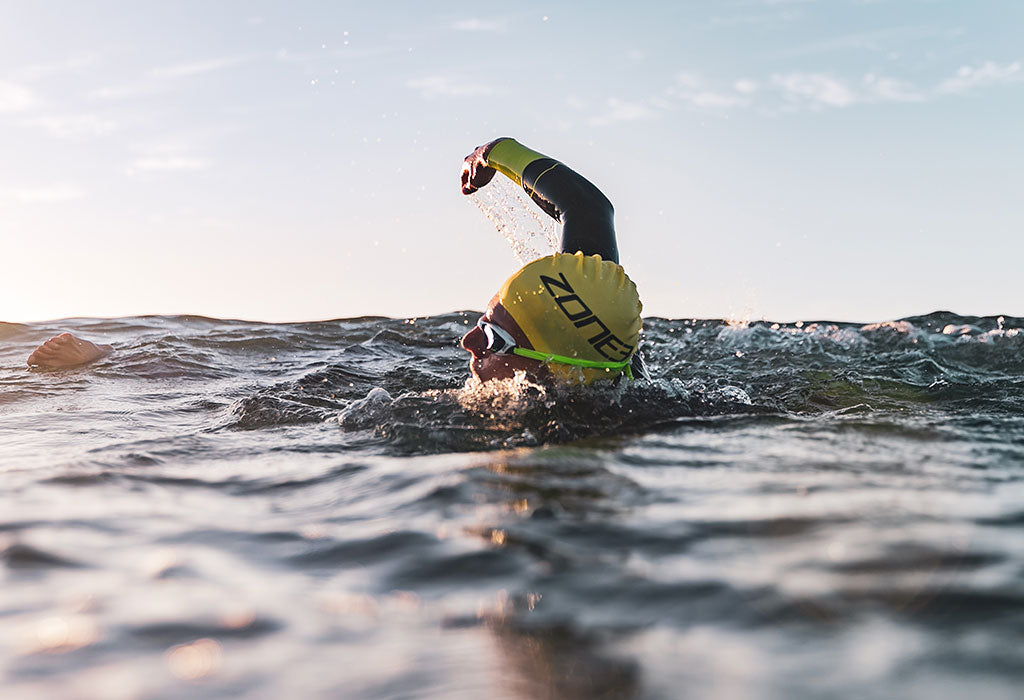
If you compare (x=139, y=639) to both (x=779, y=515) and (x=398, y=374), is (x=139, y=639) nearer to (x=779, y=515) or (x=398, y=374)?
(x=779, y=515)

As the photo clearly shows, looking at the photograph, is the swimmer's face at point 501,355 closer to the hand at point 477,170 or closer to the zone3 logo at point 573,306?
the zone3 logo at point 573,306

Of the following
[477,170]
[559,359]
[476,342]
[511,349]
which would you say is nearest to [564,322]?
[559,359]

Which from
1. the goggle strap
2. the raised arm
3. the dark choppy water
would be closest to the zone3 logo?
the goggle strap

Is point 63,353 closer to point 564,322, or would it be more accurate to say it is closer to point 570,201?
point 570,201

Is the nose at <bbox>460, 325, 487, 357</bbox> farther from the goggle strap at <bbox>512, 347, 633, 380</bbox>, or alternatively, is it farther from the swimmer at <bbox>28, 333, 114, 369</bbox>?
the swimmer at <bbox>28, 333, 114, 369</bbox>

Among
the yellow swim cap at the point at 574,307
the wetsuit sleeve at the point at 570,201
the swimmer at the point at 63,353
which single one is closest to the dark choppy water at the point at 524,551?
the yellow swim cap at the point at 574,307

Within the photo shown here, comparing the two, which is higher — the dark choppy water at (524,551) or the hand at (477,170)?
the hand at (477,170)

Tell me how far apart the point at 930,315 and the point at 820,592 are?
14290 mm

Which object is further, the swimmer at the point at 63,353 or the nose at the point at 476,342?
the swimmer at the point at 63,353

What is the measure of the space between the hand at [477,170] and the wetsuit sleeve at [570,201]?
0.29 metres

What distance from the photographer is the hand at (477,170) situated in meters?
5.95

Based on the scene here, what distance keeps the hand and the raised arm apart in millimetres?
11

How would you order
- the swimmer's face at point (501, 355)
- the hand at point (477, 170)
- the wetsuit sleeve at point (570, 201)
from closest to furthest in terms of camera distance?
1. the swimmer's face at point (501, 355)
2. the wetsuit sleeve at point (570, 201)
3. the hand at point (477, 170)

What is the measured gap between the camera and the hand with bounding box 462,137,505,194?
5949mm
